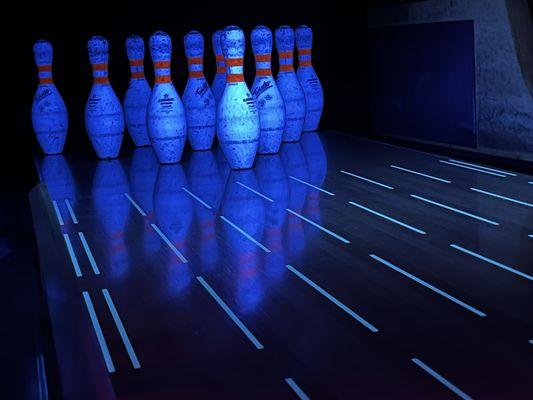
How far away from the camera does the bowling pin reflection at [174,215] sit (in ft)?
5.49

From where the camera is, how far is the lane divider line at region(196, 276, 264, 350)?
4.14 feet

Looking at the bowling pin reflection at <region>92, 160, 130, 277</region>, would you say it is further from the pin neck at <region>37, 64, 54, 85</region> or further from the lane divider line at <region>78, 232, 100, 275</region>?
the pin neck at <region>37, 64, 54, 85</region>

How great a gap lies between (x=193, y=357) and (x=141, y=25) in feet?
10.3

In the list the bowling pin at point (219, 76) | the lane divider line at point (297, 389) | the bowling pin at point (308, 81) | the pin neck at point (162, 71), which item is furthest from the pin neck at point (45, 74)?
the lane divider line at point (297, 389)

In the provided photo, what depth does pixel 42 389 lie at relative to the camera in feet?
4.11

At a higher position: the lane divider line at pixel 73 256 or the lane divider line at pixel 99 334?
the lane divider line at pixel 73 256

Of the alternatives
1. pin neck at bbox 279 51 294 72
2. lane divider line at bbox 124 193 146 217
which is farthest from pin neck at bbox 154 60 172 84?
lane divider line at bbox 124 193 146 217

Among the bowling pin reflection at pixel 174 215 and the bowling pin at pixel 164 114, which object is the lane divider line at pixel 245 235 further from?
the bowling pin at pixel 164 114

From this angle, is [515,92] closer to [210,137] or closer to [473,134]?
[473,134]

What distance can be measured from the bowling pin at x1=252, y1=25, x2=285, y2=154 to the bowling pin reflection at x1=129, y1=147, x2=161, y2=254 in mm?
528

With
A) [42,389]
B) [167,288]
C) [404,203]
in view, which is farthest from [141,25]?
[42,389]

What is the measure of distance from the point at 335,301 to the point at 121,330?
0.41m

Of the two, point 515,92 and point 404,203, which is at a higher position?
point 515,92

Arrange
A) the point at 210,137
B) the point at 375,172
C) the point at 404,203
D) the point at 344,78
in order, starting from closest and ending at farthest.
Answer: the point at 404,203, the point at 375,172, the point at 210,137, the point at 344,78
